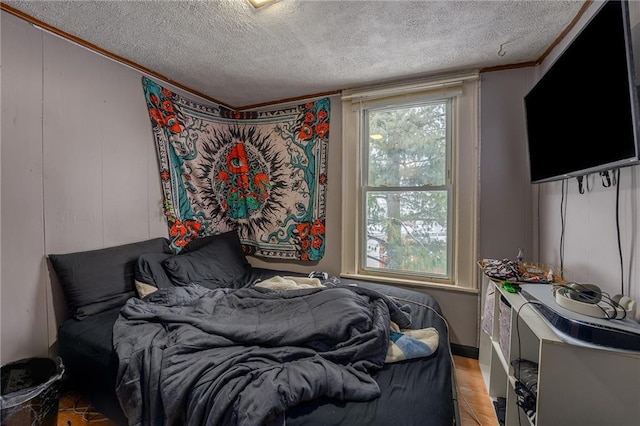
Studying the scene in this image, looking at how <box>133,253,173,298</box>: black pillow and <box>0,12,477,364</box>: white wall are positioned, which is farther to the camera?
<box>133,253,173,298</box>: black pillow

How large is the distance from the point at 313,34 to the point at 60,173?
1.89 metres

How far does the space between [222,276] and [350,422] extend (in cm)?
170

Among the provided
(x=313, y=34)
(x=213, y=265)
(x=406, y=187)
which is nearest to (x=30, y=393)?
(x=213, y=265)

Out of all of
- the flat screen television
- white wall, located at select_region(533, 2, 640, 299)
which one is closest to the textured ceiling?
white wall, located at select_region(533, 2, 640, 299)

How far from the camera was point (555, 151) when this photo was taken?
1.49 meters

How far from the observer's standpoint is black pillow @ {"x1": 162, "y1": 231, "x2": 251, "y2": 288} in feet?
6.72

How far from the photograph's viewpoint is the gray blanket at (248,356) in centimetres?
99

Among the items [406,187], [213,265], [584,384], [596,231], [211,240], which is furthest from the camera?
[211,240]

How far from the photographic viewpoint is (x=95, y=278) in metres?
1.74

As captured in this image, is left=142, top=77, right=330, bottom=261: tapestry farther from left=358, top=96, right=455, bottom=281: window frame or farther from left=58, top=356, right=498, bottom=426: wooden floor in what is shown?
left=58, top=356, right=498, bottom=426: wooden floor

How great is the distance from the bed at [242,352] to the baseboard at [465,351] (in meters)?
0.65

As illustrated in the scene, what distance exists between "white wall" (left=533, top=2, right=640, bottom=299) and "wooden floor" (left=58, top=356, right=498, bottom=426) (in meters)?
0.94

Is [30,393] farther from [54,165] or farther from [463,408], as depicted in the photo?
[463,408]

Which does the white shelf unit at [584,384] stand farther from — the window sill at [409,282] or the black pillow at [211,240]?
the black pillow at [211,240]
